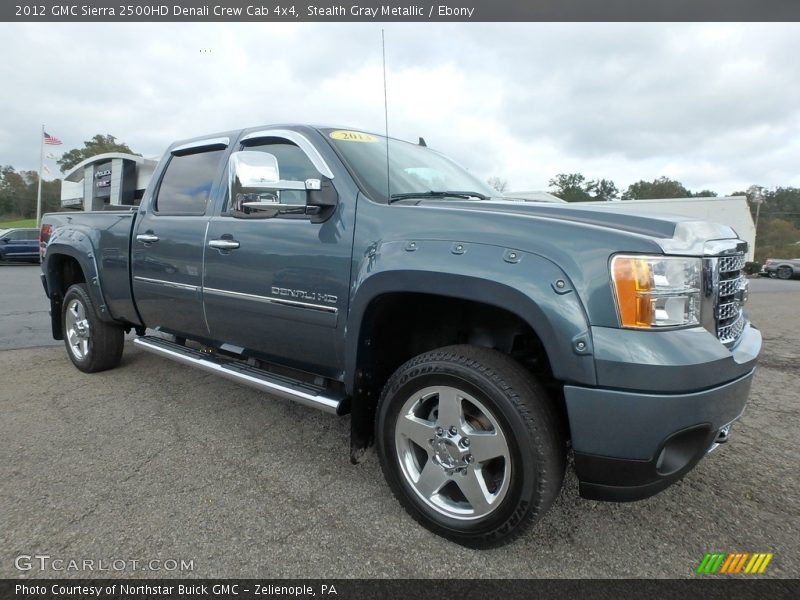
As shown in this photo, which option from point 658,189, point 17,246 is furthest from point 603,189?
point 17,246

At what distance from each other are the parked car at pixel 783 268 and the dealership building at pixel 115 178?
32573 mm

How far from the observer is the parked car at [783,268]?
2855cm

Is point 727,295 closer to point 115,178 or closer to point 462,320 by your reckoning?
point 462,320

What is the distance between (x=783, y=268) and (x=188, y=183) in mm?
34752

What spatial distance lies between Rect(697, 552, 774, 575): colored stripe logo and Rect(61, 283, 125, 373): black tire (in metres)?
4.55

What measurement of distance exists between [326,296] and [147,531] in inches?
52.3

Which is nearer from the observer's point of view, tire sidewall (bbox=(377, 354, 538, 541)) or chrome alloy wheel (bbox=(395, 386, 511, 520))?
tire sidewall (bbox=(377, 354, 538, 541))

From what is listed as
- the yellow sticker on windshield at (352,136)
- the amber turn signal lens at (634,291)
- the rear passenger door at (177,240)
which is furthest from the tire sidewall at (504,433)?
the rear passenger door at (177,240)

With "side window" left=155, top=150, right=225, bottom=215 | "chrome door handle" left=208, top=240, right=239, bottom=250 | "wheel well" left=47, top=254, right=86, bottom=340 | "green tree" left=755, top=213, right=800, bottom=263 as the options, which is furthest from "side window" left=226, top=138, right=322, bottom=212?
"green tree" left=755, top=213, right=800, bottom=263

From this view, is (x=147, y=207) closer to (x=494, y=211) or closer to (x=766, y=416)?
(x=494, y=211)

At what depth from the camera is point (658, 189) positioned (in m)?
73.6

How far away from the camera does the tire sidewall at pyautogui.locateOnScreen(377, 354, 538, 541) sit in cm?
192

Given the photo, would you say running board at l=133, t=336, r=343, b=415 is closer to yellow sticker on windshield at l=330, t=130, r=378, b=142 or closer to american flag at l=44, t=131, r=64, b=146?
yellow sticker on windshield at l=330, t=130, r=378, b=142

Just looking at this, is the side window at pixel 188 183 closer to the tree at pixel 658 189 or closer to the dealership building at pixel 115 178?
the dealership building at pixel 115 178
